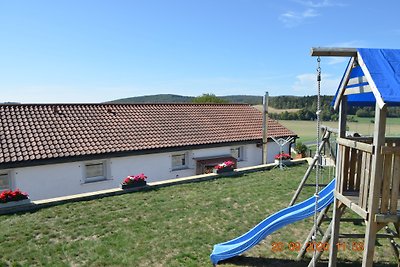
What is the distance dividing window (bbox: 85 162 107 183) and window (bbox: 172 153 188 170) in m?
3.89

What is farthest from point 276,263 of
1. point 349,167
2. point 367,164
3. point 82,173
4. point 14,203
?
point 82,173

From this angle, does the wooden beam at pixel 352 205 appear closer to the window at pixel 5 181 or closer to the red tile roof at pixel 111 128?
the red tile roof at pixel 111 128

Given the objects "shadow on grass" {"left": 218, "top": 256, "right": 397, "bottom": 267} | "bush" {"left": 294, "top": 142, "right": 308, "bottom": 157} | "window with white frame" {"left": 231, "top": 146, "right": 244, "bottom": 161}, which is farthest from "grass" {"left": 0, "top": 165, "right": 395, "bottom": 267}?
"bush" {"left": 294, "top": 142, "right": 308, "bottom": 157}

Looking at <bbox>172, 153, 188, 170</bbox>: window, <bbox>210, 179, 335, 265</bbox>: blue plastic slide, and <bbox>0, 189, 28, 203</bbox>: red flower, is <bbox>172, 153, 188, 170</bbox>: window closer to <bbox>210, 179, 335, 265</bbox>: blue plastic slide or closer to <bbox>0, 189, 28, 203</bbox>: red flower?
<bbox>0, 189, 28, 203</bbox>: red flower

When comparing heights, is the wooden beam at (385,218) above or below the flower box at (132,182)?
above

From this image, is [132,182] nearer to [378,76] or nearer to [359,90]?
[359,90]

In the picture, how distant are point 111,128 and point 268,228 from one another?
12657mm

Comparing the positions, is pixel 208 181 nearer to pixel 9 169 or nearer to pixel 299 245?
pixel 299 245

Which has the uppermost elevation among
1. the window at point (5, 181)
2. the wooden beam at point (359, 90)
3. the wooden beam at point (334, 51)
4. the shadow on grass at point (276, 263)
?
the wooden beam at point (334, 51)

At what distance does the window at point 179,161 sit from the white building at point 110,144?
0.06 m

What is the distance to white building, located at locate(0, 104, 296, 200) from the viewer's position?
538 inches

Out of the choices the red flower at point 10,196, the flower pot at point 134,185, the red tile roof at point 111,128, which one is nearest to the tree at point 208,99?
the red tile roof at point 111,128

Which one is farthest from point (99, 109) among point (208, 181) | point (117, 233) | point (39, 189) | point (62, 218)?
point (117, 233)

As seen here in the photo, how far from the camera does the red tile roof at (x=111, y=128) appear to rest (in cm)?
1438
